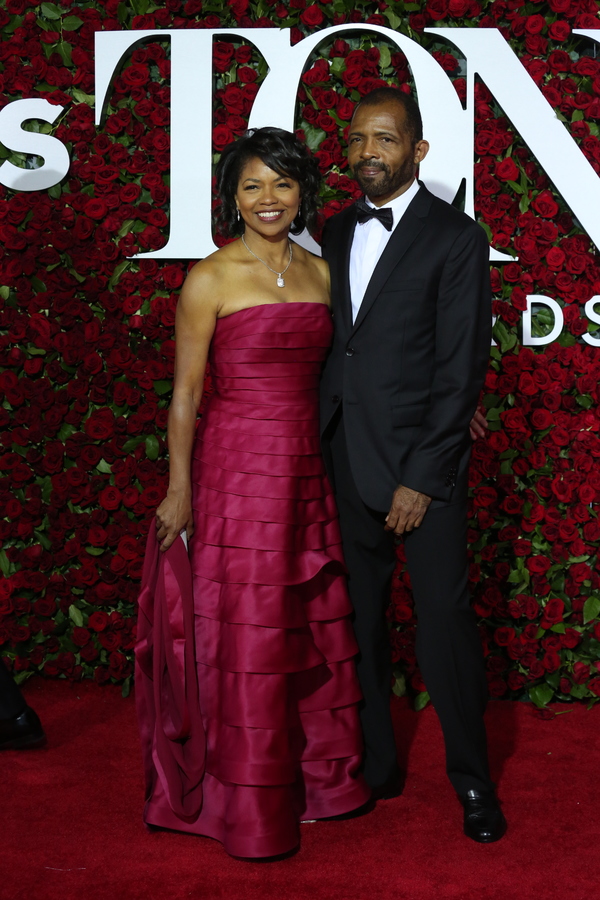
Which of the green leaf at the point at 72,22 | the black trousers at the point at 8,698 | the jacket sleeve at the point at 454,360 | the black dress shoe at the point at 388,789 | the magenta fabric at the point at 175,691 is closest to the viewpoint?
the jacket sleeve at the point at 454,360

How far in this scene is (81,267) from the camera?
3717 mm

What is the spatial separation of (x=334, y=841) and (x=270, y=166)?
71.6 inches

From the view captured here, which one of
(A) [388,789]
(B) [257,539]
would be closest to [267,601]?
(B) [257,539]

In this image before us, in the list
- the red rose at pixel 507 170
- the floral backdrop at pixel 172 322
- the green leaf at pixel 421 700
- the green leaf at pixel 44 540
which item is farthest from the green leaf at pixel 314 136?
the green leaf at pixel 421 700

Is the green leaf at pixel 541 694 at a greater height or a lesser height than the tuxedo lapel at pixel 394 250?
lesser

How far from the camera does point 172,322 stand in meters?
3.71

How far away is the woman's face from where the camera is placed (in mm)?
2645

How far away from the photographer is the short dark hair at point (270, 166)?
2.63m

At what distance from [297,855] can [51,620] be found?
167cm

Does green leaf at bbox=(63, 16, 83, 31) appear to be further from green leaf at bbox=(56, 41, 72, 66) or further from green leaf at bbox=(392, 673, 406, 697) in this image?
green leaf at bbox=(392, 673, 406, 697)

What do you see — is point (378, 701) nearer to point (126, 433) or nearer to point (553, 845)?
point (553, 845)

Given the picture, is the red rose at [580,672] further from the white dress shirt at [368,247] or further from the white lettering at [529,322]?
the white dress shirt at [368,247]

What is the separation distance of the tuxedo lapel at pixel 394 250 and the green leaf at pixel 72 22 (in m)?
1.76

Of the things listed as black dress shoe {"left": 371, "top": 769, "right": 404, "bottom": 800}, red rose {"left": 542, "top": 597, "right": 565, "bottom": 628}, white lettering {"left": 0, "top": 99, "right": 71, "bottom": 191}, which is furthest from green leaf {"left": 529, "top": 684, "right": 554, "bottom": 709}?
white lettering {"left": 0, "top": 99, "right": 71, "bottom": 191}
